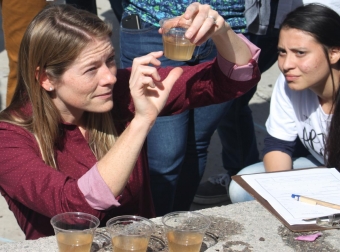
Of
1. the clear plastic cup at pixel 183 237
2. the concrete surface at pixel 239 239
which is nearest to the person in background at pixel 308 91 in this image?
the concrete surface at pixel 239 239

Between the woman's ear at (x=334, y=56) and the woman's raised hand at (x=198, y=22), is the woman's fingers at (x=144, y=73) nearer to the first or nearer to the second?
the woman's raised hand at (x=198, y=22)

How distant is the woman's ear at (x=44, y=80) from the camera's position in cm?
246

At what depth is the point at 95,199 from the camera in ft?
7.07

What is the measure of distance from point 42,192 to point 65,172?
0.83ft

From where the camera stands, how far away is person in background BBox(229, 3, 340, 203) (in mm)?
3045

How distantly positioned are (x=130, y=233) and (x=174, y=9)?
4.73 ft

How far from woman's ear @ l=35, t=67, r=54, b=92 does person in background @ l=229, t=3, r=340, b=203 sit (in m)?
1.12

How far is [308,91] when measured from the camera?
318cm

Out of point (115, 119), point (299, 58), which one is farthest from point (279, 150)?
point (115, 119)

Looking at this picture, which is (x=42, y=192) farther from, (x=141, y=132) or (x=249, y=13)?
(x=249, y=13)

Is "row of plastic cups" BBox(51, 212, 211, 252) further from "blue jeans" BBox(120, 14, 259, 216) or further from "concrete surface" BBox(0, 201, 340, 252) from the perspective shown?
"blue jeans" BBox(120, 14, 259, 216)

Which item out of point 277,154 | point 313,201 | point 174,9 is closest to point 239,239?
point 313,201

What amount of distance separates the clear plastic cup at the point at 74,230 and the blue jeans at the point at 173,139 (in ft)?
3.89

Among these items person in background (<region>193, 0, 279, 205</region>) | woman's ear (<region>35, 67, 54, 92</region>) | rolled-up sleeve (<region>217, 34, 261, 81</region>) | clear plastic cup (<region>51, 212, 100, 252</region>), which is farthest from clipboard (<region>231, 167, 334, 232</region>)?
person in background (<region>193, 0, 279, 205</region>)
